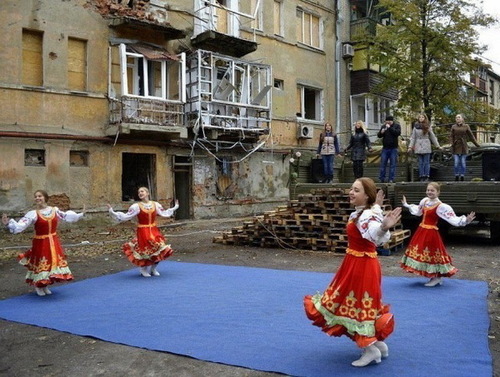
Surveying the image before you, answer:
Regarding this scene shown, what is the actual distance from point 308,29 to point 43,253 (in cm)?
2043

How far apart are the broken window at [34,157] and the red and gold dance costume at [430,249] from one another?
484 inches

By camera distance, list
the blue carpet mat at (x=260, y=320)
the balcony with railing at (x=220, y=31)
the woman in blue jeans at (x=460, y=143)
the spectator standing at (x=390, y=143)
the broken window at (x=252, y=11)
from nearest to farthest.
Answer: the blue carpet mat at (x=260, y=320) → the woman in blue jeans at (x=460, y=143) → the spectator standing at (x=390, y=143) → the balcony with railing at (x=220, y=31) → the broken window at (x=252, y=11)

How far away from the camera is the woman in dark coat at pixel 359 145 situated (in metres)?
13.4

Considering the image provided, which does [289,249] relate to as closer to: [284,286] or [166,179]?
[284,286]

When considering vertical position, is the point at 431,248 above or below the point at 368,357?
above

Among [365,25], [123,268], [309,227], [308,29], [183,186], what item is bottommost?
[123,268]

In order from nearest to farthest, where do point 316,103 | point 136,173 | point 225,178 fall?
point 136,173
point 225,178
point 316,103

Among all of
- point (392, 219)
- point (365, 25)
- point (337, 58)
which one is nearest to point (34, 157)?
point (392, 219)

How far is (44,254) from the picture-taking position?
7500 millimetres

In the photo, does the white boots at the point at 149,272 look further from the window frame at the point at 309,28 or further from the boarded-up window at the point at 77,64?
the window frame at the point at 309,28

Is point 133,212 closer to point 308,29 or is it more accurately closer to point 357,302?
point 357,302

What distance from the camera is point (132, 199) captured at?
18.8m

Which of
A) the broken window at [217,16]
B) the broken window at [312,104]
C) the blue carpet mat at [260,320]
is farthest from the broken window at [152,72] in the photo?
the blue carpet mat at [260,320]

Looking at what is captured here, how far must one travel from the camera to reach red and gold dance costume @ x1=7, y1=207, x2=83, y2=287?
291 inches
